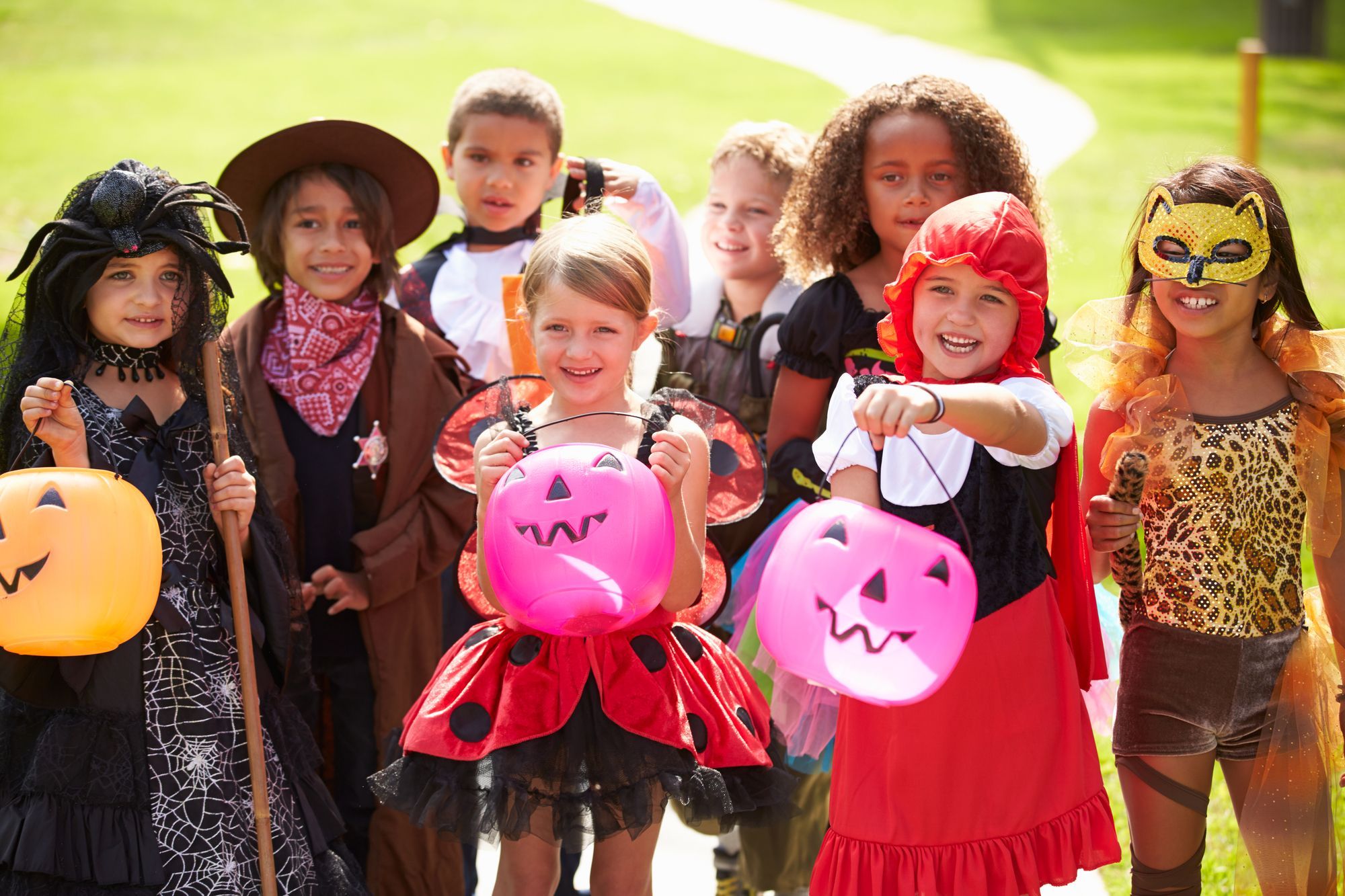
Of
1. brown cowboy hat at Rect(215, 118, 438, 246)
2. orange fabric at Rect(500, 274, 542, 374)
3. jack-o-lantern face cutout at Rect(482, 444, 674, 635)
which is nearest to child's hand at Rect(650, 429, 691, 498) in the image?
jack-o-lantern face cutout at Rect(482, 444, 674, 635)

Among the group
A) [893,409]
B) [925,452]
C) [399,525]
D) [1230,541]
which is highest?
[893,409]

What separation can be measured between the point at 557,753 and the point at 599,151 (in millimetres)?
15365

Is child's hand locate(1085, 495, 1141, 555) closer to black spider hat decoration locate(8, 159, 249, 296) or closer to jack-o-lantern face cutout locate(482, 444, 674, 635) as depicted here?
jack-o-lantern face cutout locate(482, 444, 674, 635)

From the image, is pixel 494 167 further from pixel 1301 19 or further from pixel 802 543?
pixel 1301 19

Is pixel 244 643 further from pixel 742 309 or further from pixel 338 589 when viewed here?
pixel 742 309

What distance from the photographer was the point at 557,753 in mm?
2857

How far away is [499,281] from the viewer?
178 inches

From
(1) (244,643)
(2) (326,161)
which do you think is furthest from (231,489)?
(2) (326,161)

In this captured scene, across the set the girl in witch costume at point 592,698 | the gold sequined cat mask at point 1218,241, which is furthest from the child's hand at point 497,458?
the gold sequined cat mask at point 1218,241

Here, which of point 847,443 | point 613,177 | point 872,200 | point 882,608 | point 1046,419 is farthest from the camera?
point 613,177

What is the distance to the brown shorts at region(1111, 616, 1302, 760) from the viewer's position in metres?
3.17

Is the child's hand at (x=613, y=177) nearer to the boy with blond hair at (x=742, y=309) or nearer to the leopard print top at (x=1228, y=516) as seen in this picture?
the boy with blond hair at (x=742, y=309)

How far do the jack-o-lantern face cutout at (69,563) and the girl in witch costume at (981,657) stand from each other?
1.46 meters

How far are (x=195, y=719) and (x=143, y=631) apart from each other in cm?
23
